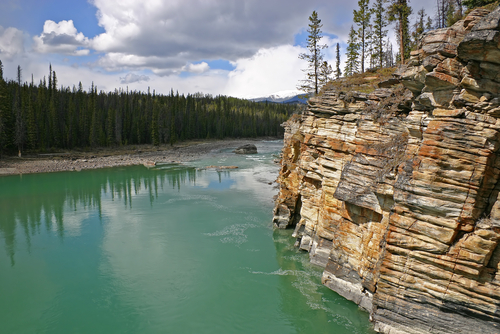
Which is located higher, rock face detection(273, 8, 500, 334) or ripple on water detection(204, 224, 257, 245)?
rock face detection(273, 8, 500, 334)

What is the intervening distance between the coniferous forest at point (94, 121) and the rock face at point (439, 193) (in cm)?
6910

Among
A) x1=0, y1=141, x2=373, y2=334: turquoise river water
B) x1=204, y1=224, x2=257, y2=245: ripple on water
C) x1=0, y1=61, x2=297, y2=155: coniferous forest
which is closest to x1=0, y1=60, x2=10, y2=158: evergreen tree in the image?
x1=0, y1=61, x2=297, y2=155: coniferous forest

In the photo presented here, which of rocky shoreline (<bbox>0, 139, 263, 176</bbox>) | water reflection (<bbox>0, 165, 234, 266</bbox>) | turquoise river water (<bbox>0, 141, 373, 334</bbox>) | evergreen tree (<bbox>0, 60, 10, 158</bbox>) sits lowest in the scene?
turquoise river water (<bbox>0, 141, 373, 334</bbox>)

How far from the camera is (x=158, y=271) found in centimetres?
1895

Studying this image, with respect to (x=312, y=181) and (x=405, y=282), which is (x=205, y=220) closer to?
(x=312, y=181)

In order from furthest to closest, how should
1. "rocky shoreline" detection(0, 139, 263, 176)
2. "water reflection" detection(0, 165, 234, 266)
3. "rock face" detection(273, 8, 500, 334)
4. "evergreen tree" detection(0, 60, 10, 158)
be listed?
"evergreen tree" detection(0, 60, 10, 158) → "rocky shoreline" detection(0, 139, 263, 176) → "water reflection" detection(0, 165, 234, 266) → "rock face" detection(273, 8, 500, 334)

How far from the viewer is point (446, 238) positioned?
10523 mm

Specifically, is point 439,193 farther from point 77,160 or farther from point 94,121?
point 94,121

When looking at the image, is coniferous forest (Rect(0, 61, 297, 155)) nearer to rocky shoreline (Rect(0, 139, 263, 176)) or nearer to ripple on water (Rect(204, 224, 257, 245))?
rocky shoreline (Rect(0, 139, 263, 176))

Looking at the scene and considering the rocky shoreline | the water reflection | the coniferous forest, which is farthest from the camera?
the coniferous forest

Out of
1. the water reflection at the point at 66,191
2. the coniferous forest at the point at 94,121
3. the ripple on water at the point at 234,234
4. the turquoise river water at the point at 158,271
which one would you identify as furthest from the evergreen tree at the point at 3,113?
the ripple on water at the point at 234,234

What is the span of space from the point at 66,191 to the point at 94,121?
47.4 m

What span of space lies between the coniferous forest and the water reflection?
2369 cm

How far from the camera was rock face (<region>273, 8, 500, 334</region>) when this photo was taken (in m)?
10.0
